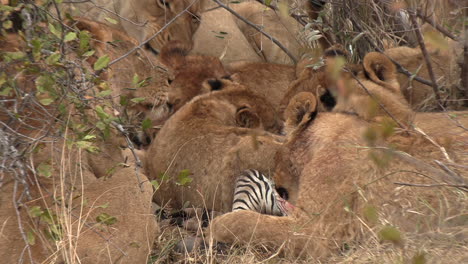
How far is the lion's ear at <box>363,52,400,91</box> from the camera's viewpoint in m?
4.29

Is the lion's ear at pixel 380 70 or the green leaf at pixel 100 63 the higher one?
the lion's ear at pixel 380 70

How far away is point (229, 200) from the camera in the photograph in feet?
15.8

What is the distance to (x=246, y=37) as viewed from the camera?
22.5 ft

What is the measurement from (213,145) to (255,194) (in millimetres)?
459

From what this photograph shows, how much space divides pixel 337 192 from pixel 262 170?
0.95 meters

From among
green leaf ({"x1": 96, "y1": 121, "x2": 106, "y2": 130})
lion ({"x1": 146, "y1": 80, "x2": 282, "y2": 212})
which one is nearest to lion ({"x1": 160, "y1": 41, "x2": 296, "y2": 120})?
lion ({"x1": 146, "y1": 80, "x2": 282, "y2": 212})

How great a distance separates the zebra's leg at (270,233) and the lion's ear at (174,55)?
183 cm

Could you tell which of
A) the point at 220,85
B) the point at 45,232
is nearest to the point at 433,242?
the point at 45,232

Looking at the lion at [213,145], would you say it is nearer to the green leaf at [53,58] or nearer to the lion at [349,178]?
the lion at [349,178]

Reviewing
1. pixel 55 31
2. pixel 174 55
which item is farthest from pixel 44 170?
pixel 174 55

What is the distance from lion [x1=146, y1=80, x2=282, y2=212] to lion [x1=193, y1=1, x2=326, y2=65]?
4.13 ft

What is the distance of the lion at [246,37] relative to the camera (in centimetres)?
651

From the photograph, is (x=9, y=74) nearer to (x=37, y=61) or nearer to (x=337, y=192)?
(x=37, y=61)

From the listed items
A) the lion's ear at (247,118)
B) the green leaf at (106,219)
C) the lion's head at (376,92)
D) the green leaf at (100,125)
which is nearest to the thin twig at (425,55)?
the lion's head at (376,92)
